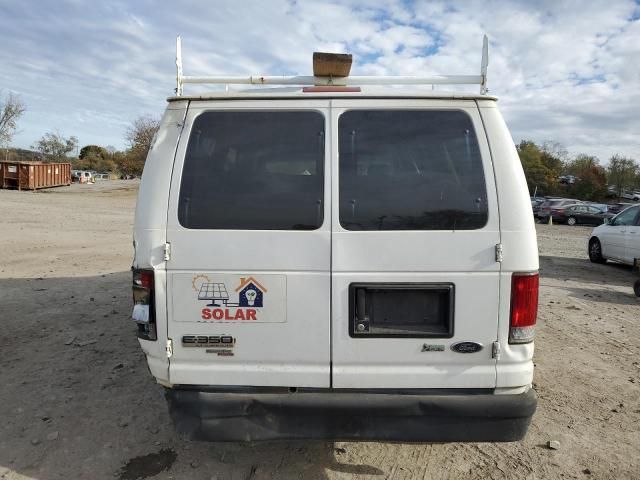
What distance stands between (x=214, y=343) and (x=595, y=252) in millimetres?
12650

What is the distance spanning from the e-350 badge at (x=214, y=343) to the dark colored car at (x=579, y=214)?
30.8 meters

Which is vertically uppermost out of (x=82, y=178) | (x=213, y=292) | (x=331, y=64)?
(x=82, y=178)

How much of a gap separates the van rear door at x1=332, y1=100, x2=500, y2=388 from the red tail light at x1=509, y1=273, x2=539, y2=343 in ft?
0.34

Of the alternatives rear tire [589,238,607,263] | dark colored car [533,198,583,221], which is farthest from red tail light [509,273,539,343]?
dark colored car [533,198,583,221]

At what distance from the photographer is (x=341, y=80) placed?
12.0ft

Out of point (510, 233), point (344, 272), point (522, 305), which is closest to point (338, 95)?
point (344, 272)

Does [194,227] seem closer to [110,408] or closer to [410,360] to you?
[410,360]

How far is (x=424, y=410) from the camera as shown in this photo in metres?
2.54

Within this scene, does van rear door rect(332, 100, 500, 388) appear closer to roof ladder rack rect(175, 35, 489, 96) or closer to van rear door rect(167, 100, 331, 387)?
van rear door rect(167, 100, 331, 387)

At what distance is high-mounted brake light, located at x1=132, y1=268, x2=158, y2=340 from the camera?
2.62 m

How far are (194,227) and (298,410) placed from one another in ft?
3.79

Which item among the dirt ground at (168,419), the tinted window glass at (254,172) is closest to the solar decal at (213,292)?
the tinted window glass at (254,172)

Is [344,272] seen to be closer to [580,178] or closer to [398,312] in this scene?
[398,312]

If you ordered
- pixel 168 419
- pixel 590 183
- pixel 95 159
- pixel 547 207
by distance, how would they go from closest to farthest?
1. pixel 168 419
2. pixel 547 207
3. pixel 590 183
4. pixel 95 159
